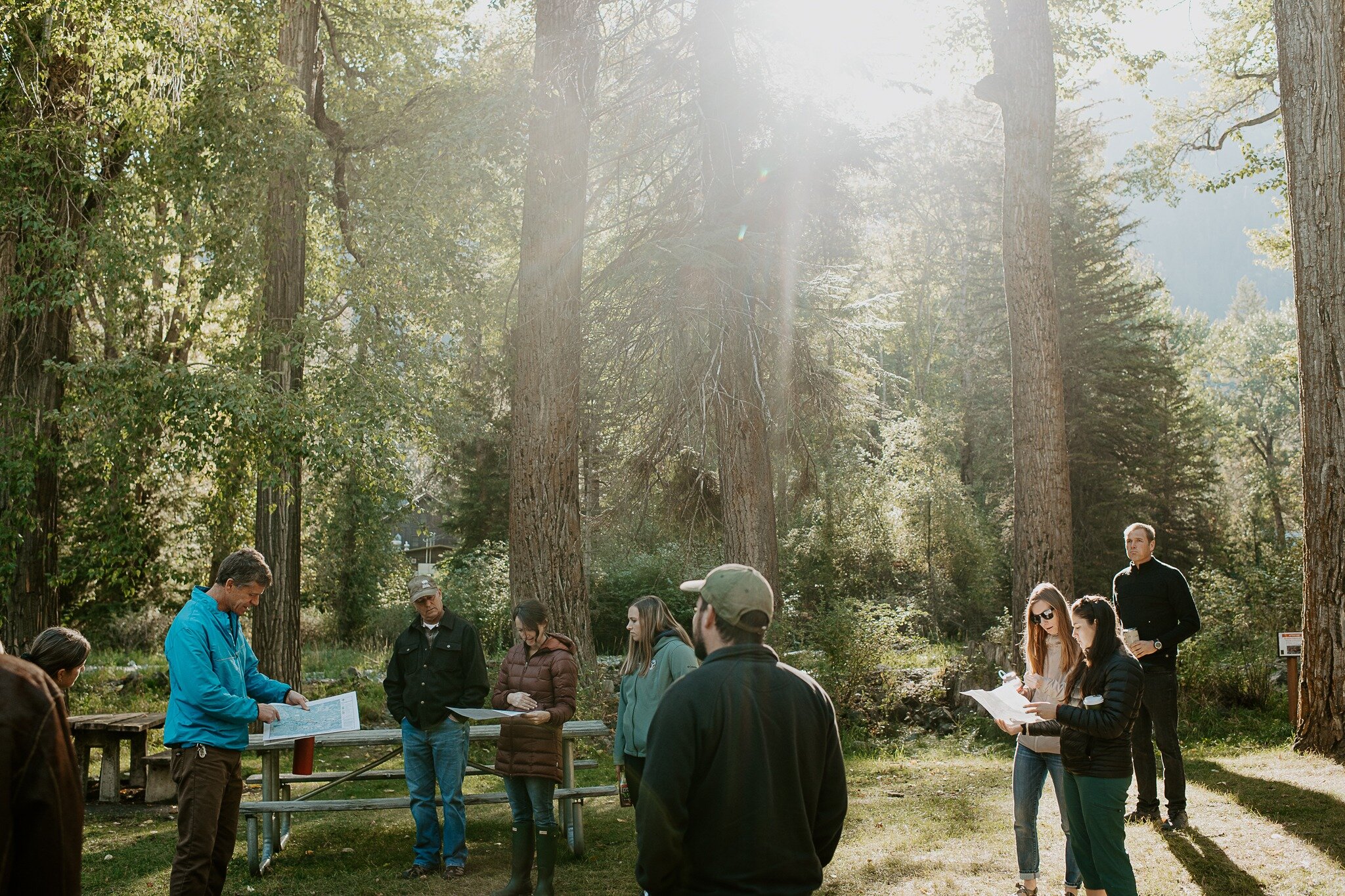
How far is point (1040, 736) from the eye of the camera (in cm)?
552

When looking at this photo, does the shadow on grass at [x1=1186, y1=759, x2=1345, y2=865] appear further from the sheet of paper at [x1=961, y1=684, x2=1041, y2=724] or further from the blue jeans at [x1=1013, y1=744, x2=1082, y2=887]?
the sheet of paper at [x1=961, y1=684, x2=1041, y2=724]

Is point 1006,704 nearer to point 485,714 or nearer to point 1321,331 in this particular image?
point 485,714

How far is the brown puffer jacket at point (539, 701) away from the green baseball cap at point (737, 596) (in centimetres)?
339

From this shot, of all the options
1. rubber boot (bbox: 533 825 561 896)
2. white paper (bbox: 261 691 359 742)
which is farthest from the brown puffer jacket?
white paper (bbox: 261 691 359 742)

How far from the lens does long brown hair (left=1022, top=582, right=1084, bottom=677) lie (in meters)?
5.21

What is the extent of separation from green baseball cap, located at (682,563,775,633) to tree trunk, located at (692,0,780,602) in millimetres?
8710

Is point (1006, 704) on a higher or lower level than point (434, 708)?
higher

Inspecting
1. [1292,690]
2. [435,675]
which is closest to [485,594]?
[1292,690]

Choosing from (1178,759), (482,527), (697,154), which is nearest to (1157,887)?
(1178,759)

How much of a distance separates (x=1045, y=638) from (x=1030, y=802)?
0.91m

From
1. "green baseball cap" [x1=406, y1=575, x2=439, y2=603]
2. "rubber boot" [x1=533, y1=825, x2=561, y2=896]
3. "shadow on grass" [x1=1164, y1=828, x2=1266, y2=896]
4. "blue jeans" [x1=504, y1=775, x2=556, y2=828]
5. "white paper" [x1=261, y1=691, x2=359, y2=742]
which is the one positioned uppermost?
"green baseball cap" [x1=406, y1=575, x2=439, y2=603]

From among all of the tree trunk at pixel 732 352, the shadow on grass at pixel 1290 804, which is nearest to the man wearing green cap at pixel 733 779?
the shadow on grass at pixel 1290 804

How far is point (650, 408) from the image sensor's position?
12328 mm

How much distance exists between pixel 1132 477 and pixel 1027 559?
1352 cm
